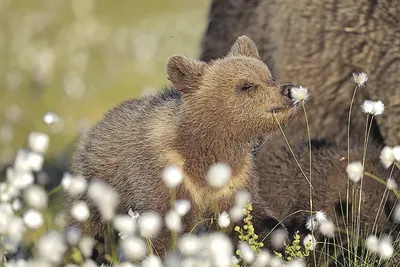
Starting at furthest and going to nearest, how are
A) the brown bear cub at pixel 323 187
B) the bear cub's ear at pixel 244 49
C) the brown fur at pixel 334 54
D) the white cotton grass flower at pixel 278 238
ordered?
the brown fur at pixel 334 54 → the brown bear cub at pixel 323 187 → the bear cub's ear at pixel 244 49 → the white cotton grass flower at pixel 278 238

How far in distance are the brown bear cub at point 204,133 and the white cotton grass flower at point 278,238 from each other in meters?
0.15

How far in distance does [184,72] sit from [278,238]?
41.5 inches

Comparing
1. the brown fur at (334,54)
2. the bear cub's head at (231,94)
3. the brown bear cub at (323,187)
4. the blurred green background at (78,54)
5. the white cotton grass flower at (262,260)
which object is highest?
the bear cub's head at (231,94)

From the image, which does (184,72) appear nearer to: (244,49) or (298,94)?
(244,49)

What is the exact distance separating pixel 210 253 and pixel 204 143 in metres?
1.46

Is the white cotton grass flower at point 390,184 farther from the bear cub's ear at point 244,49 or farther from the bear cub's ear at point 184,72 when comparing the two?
the bear cub's ear at point 184,72

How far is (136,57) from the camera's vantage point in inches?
575

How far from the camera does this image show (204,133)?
5.15 meters

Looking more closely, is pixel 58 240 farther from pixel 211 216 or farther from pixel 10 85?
pixel 10 85

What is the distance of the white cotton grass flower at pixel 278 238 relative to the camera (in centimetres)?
473

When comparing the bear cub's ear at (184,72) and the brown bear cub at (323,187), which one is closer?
the bear cub's ear at (184,72)

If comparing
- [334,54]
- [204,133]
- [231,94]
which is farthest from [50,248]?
[334,54]

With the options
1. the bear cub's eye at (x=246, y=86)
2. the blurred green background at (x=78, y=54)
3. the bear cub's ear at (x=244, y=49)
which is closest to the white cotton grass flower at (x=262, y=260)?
the bear cub's eye at (x=246, y=86)

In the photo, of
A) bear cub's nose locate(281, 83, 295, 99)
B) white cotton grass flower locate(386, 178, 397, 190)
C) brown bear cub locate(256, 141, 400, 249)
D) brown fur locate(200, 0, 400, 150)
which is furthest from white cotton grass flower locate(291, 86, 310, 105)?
brown fur locate(200, 0, 400, 150)
